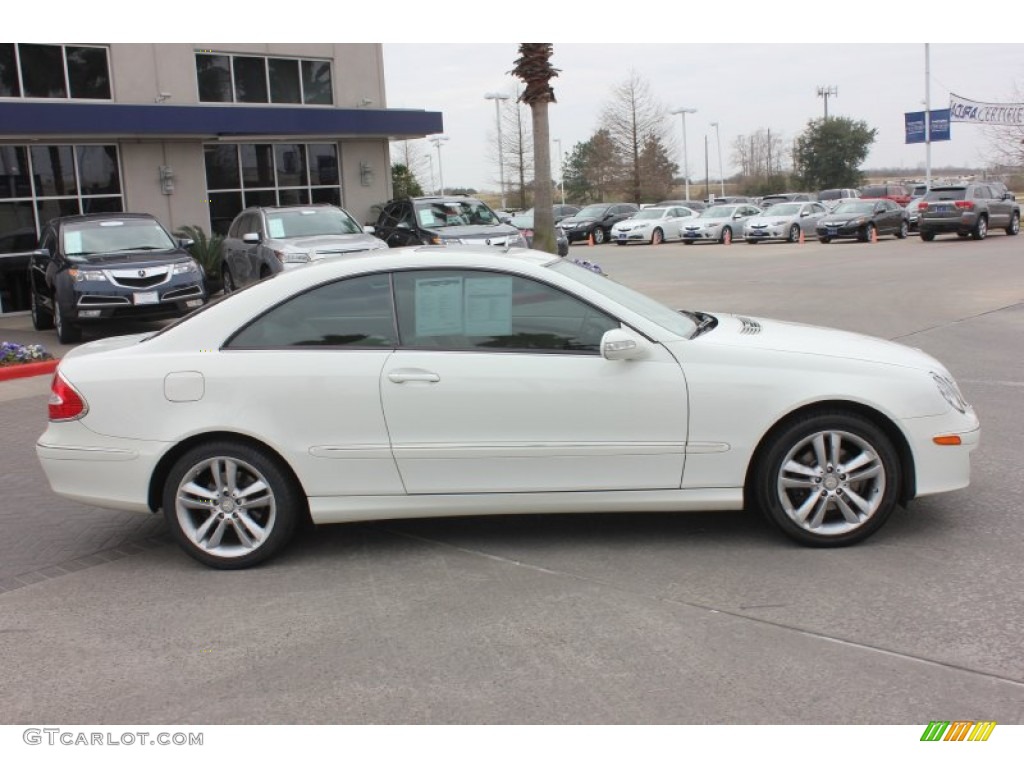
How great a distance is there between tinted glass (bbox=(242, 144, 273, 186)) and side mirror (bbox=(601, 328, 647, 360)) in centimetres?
1937

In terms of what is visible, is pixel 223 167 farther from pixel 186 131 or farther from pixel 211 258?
pixel 211 258

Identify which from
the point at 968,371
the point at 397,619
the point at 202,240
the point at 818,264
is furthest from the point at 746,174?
the point at 397,619

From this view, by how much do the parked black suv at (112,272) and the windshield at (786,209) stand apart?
25.9 metres

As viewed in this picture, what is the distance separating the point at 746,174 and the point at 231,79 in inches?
3335

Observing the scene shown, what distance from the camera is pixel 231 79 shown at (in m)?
22.3

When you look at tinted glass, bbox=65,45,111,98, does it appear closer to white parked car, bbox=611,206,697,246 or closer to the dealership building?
the dealership building

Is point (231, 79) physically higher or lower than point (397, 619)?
higher

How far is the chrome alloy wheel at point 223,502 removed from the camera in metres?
4.98

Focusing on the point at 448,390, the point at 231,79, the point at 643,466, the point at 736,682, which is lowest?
the point at 736,682

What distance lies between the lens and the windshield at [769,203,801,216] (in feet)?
118

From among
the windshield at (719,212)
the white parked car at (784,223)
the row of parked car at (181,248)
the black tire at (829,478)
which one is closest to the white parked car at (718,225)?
the windshield at (719,212)

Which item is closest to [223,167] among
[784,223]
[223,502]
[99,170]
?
[99,170]

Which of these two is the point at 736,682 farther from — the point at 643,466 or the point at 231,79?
the point at 231,79

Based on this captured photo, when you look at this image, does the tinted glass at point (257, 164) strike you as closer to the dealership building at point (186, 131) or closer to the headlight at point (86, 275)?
the dealership building at point (186, 131)
